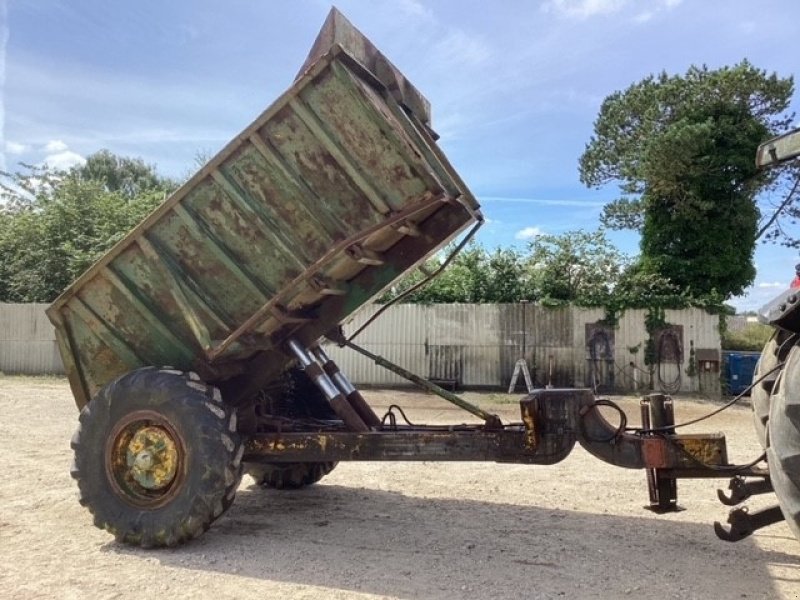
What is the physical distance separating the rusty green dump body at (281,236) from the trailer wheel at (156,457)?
467 mm

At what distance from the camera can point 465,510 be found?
21.6ft

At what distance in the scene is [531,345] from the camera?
20.9 metres

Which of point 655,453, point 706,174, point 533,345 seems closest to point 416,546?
point 655,453

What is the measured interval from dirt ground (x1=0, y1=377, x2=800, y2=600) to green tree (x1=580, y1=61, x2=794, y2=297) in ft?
67.8

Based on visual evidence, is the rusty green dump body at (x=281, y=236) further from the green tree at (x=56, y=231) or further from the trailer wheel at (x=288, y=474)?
the green tree at (x=56, y=231)

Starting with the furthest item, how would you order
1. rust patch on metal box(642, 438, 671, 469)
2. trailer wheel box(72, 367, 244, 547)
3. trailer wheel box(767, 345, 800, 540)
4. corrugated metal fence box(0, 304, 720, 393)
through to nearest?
1. corrugated metal fence box(0, 304, 720, 393)
2. trailer wheel box(72, 367, 244, 547)
3. rust patch on metal box(642, 438, 671, 469)
4. trailer wheel box(767, 345, 800, 540)

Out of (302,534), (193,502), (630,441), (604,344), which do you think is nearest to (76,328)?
(193,502)

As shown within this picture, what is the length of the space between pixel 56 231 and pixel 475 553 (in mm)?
27342

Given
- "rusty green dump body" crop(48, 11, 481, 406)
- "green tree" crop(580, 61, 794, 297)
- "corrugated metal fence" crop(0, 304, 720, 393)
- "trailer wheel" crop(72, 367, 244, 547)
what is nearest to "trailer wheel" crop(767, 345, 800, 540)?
"rusty green dump body" crop(48, 11, 481, 406)

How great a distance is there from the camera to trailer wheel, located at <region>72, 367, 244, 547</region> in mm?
5242

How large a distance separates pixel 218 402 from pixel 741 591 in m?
3.90

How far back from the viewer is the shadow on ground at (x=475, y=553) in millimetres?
4555

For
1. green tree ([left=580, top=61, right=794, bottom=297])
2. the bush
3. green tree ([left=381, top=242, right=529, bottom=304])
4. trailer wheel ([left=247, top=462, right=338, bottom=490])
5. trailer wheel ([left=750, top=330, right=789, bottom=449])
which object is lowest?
trailer wheel ([left=247, top=462, right=338, bottom=490])

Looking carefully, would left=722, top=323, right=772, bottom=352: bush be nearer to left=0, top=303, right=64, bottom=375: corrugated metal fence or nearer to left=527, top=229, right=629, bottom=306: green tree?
left=527, top=229, right=629, bottom=306: green tree
